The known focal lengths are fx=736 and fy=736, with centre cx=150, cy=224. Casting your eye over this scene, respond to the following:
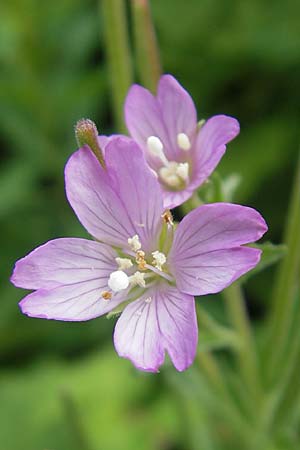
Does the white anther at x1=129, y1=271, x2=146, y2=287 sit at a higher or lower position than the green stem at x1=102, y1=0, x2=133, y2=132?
lower

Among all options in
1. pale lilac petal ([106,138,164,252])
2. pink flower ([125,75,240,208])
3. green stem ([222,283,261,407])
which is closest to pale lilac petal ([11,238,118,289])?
pale lilac petal ([106,138,164,252])

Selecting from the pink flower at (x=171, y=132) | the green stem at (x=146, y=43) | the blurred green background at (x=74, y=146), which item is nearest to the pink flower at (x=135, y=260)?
the pink flower at (x=171, y=132)

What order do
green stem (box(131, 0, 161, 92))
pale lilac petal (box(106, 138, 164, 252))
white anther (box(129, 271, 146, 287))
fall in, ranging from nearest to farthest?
pale lilac petal (box(106, 138, 164, 252))
white anther (box(129, 271, 146, 287))
green stem (box(131, 0, 161, 92))

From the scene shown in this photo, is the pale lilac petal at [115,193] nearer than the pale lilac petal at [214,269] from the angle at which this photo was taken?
No

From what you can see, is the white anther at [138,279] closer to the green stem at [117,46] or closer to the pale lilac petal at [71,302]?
the pale lilac petal at [71,302]

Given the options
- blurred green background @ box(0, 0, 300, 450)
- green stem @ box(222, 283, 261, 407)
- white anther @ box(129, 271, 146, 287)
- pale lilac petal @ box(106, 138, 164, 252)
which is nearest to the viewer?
pale lilac petal @ box(106, 138, 164, 252)

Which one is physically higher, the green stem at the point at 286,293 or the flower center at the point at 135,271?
the flower center at the point at 135,271

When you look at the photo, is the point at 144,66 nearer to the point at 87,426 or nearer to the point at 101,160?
the point at 101,160

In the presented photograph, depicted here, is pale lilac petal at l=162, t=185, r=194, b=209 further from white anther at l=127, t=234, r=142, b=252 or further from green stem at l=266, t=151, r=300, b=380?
green stem at l=266, t=151, r=300, b=380
